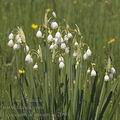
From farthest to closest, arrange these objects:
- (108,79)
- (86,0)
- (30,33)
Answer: (86,0), (30,33), (108,79)

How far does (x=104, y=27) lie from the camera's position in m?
5.96

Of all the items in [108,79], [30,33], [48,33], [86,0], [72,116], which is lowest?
[72,116]

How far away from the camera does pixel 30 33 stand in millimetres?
5539

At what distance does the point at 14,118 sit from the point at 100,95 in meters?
0.50

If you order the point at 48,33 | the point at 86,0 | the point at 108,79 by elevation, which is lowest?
the point at 108,79

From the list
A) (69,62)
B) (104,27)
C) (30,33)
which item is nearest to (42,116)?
(69,62)

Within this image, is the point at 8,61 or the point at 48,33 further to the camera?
the point at 8,61

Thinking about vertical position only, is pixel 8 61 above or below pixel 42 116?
above

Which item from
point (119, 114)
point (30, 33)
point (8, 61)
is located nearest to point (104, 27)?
point (30, 33)

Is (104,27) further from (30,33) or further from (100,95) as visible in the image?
(100,95)

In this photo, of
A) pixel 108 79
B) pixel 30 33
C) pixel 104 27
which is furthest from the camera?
pixel 104 27

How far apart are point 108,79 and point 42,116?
0.42 meters

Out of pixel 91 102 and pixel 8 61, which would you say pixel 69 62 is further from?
pixel 8 61

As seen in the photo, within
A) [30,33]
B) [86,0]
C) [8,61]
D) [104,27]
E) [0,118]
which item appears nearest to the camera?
[0,118]
